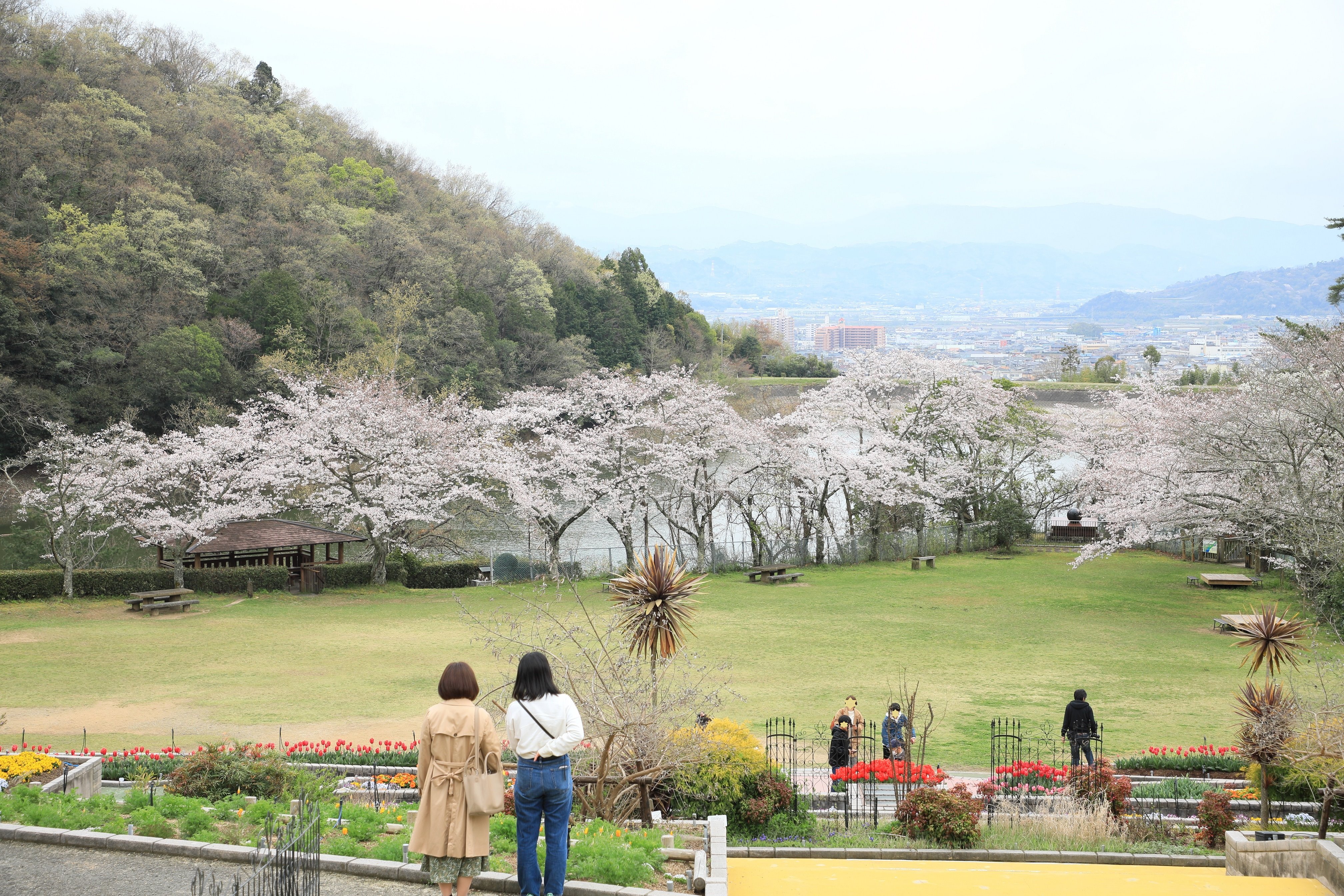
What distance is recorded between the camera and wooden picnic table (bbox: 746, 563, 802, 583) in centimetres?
3067

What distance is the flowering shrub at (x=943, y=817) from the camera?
8.85 metres

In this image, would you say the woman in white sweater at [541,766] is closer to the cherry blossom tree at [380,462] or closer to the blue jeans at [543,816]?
the blue jeans at [543,816]

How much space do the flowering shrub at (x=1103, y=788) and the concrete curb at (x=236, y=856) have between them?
5.89 meters

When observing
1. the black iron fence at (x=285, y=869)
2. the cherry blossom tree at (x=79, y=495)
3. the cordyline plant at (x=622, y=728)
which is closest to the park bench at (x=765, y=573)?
the cherry blossom tree at (x=79, y=495)

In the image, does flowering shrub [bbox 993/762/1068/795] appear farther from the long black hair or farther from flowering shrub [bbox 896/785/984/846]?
the long black hair

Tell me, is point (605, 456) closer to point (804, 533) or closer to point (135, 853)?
point (804, 533)

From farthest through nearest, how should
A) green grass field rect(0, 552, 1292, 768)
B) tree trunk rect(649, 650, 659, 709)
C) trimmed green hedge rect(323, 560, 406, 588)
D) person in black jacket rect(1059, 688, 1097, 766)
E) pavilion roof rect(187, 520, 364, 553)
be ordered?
1. trimmed green hedge rect(323, 560, 406, 588)
2. pavilion roof rect(187, 520, 364, 553)
3. green grass field rect(0, 552, 1292, 768)
4. person in black jacket rect(1059, 688, 1097, 766)
5. tree trunk rect(649, 650, 659, 709)

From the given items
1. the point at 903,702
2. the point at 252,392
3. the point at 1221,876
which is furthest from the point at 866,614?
the point at 252,392

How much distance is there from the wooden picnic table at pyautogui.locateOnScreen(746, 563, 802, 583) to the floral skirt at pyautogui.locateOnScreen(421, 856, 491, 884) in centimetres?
2505

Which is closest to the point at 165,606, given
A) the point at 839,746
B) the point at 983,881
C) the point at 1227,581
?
the point at 839,746

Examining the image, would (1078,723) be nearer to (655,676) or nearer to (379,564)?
(655,676)

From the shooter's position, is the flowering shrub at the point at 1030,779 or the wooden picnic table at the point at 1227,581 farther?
the wooden picnic table at the point at 1227,581

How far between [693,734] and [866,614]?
54.3 ft

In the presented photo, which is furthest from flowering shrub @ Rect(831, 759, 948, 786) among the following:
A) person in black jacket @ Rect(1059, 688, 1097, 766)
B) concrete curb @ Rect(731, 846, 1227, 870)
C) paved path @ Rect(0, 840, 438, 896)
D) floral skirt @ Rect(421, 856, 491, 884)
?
floral skirt @ Rect(421, 856, 491, 884)
